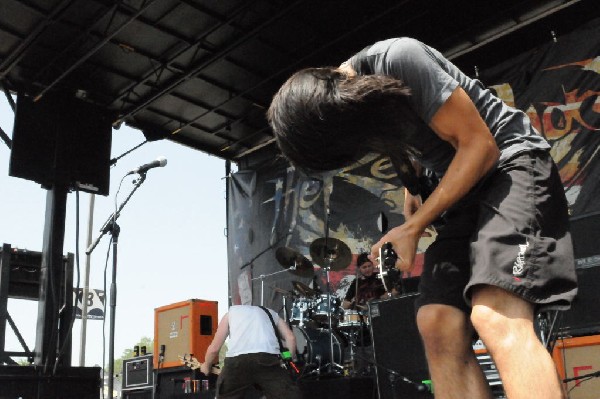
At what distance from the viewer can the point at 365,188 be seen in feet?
31.0

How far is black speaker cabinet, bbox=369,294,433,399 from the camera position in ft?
14.9

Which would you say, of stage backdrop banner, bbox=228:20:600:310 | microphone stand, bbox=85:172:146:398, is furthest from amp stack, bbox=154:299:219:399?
microphone stand, bbox=85:172:146:398

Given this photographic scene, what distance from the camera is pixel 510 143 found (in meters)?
1.76

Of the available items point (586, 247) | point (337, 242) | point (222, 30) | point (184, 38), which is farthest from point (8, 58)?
point (586, 247)

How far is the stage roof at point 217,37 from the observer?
27.4 feet

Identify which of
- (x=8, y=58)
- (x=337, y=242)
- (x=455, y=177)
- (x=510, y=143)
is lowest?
(x=455, y=177)

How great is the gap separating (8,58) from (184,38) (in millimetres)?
2557

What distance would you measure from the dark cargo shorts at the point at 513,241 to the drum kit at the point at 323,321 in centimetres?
497

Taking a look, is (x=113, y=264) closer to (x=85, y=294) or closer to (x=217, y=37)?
(x=217, y=37)

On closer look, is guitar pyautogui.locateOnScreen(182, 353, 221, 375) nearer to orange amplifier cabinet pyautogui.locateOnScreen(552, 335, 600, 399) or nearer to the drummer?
the drummer

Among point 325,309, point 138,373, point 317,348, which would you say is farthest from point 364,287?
point 138,373

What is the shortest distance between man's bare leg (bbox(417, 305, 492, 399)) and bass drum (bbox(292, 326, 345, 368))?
516 centimetres

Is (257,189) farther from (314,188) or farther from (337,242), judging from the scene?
(337,242)

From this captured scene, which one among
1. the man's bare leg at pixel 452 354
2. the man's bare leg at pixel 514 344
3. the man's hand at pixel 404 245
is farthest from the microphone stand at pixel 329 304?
the man's bare leg at pixel 514 344
